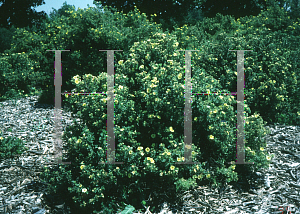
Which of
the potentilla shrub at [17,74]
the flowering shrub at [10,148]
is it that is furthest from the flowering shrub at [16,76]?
the flowering shrub at [10,148]

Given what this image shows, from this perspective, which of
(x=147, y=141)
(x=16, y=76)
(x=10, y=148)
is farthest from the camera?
(x=16, y=76)

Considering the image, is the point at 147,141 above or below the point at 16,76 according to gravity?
below

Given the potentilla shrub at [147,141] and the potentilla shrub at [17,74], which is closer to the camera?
the potentilla shrub at [147,141]

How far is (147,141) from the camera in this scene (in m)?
3.36

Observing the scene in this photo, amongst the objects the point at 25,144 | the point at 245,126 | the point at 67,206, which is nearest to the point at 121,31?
the point at 25,144

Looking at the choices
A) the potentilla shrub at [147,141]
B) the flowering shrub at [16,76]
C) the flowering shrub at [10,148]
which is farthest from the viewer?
the flowering shrub at [16,76]

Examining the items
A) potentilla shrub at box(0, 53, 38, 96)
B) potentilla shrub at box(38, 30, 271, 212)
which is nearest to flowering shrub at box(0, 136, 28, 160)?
potentilla shrub at box(38, 30, 271, 212)

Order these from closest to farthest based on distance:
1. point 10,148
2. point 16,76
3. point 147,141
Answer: point 147,141, point 10,148, point 16,76

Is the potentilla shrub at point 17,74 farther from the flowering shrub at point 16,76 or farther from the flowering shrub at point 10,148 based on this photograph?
the flowering shrub at point 10,148

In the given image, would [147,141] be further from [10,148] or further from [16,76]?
[16,76]

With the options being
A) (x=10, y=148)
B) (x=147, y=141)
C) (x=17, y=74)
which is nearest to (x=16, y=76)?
(x=17, y=74)

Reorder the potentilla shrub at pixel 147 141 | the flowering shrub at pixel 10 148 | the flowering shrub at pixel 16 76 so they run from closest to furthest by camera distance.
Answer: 1. the potentilla shrub at pixel 147 141
2. the flowering shrub at pixel 10 148
3. the flowering shrub at pixel 16 76

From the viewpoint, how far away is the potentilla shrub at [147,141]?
9.79 feet

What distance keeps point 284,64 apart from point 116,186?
14.3ft
